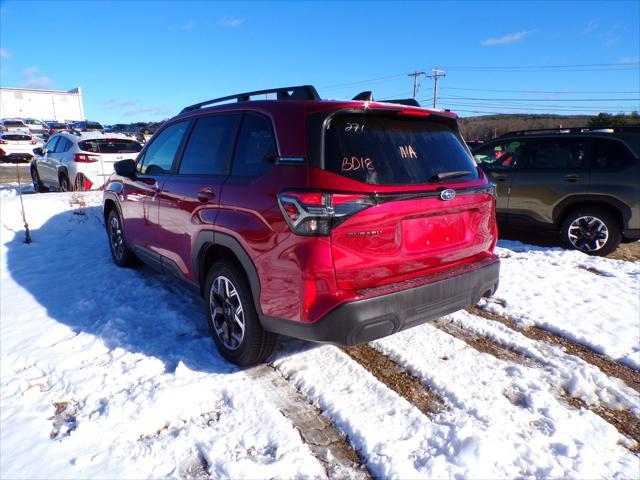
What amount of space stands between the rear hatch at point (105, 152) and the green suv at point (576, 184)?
7.80m

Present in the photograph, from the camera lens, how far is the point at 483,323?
387 cm

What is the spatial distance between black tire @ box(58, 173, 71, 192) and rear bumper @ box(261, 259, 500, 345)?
9281 millimetres

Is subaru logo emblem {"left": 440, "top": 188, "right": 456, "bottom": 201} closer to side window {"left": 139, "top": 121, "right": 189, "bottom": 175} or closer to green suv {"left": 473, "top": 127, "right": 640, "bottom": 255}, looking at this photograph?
side window {"left": 139, "top": 121, "right": 189, "bottom": 175}

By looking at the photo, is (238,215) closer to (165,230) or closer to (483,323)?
(165,230)

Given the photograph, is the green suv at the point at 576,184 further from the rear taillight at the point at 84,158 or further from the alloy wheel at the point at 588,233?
the rear taillight at the point at 84,158

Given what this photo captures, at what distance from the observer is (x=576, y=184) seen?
20.7ft

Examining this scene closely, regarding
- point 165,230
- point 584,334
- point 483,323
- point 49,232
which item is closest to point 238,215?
point 165,230

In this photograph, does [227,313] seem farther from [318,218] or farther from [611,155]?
[611,155]

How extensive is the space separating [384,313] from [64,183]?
33.3ft

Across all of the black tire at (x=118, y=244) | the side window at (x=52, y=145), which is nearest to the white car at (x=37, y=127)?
the side window at (x=52, y=145)

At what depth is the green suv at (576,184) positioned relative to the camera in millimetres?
6020

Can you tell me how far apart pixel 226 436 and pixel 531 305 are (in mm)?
3256

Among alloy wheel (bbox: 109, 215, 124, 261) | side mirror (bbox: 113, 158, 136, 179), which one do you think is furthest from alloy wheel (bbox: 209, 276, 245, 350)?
alloy wheel (bbox: 109, 215, 124, 261)

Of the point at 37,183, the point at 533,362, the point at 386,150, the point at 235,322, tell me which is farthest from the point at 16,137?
the point at 533,362
